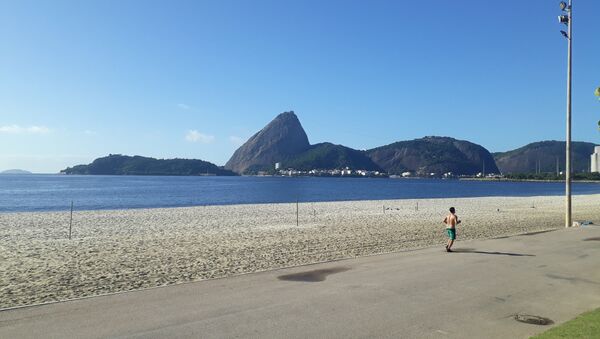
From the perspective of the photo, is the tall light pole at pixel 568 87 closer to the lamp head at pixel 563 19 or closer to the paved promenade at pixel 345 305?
the lamp head at pixel 563 19

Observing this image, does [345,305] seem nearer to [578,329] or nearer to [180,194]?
[578,329]

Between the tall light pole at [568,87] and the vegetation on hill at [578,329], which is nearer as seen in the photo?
the vegetation on hill at [578,329]

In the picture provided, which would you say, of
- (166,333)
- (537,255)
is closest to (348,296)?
(166,333)

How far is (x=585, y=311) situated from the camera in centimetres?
704

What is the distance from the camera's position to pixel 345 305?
746cm

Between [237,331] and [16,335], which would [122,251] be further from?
[237,331]

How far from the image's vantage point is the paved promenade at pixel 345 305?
6.26m

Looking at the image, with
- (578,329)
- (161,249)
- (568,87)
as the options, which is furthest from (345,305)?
(568,87)

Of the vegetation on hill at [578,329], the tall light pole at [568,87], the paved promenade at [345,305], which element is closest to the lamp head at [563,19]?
the tall light pole at [568,87]

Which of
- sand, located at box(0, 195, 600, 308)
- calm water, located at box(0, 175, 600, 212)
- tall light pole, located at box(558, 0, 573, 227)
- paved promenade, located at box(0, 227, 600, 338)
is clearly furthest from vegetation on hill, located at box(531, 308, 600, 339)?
calm water, located at box(0, 175, 600, 212)

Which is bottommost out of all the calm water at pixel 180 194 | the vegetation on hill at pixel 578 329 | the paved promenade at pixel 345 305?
the calm water at pixel 180 194

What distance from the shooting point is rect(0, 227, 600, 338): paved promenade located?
626cm

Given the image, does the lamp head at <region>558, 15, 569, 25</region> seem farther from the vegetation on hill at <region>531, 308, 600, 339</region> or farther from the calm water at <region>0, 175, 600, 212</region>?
the calm water at <region>0, 175, 600, 212</region>

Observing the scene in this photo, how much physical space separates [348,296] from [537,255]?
674 cm
